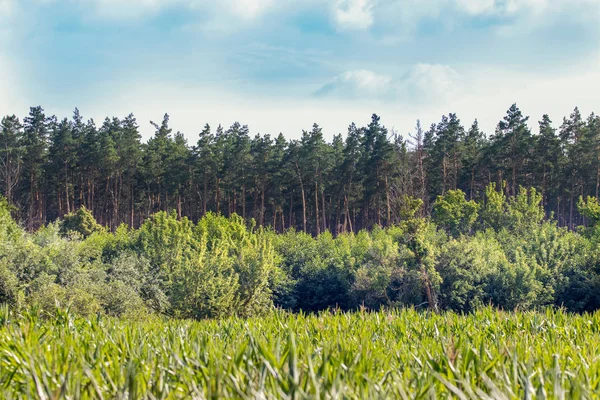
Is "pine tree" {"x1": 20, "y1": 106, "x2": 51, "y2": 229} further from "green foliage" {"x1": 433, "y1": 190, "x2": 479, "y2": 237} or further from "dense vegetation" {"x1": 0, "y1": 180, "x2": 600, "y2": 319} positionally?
"green foliage" {"x1": 433, "y1": 190, "x2": 479, "y2": 237}

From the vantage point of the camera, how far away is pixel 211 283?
3344 cm

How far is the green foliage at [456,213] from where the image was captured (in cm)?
4862

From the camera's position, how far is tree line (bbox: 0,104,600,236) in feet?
201

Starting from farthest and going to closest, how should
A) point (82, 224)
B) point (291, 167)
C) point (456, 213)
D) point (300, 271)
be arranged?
point (291, 167)
point (82, 224)
point (456, 213)
point (300, 271)

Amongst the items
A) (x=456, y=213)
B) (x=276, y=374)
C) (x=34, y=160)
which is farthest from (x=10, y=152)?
(x=276, y=374)

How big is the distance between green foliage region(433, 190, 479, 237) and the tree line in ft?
30.8

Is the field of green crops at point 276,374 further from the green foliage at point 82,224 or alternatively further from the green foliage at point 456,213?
the green foliage at point 82,224

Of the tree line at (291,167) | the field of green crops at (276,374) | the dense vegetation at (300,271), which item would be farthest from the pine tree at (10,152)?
the field of green crops at (276,374)

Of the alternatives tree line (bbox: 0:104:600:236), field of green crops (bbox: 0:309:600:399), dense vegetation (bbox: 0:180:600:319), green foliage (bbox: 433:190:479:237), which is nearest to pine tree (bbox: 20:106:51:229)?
tree line (bbox: 0:104:600:236)

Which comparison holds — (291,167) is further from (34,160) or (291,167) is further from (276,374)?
(276,374)

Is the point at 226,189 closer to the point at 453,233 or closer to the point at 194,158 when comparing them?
the point at 194,158

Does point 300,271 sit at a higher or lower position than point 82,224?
lower

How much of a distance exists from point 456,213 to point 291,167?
75.6 feet

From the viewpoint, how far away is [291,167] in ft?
215
